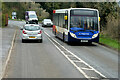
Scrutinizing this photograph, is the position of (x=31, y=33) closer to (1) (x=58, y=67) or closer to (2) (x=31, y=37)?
(2) (x=31, y=37)

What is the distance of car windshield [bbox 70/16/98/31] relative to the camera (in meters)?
24.7

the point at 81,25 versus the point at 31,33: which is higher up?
the point at 81,25

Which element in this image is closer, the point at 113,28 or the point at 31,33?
the point at 31,33

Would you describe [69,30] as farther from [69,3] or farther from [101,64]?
[69,3]

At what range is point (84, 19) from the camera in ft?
81.4

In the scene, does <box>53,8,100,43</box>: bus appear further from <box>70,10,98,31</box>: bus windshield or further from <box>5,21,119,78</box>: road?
<box>5,21,119,78</box>: road

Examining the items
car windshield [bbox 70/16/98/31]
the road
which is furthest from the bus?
the road

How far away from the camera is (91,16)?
24953 millimetres

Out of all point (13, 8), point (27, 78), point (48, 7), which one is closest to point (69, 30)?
point (27, 78)

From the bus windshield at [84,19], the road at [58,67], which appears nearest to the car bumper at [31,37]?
the bus windshield at [84,19]

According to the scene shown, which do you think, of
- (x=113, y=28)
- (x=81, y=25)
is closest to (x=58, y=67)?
(x=81, y=25)

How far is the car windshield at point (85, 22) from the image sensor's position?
2472 centimetres

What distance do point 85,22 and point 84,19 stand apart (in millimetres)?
250

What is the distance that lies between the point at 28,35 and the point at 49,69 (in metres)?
12.6
